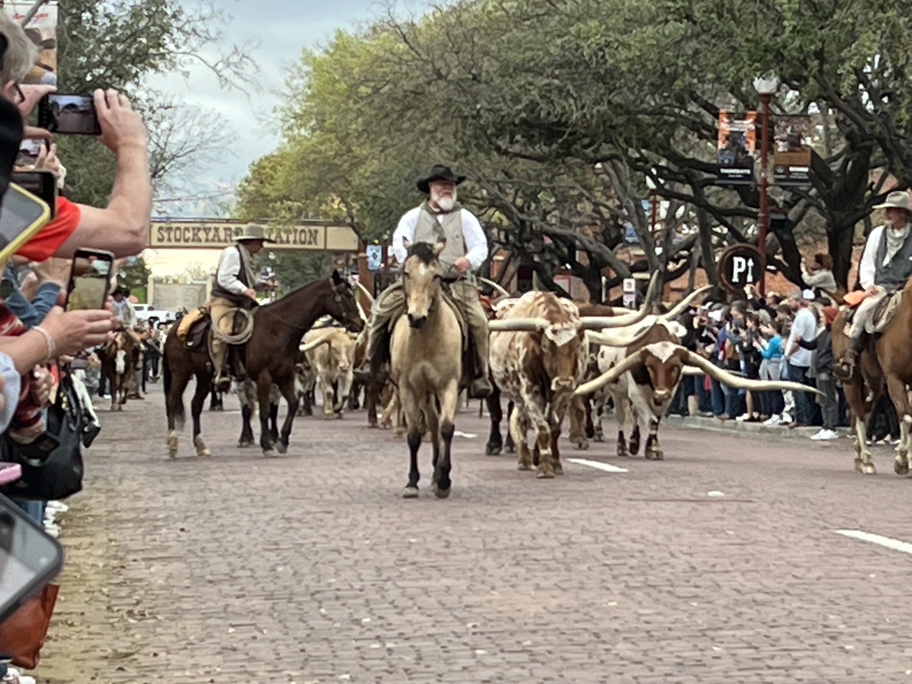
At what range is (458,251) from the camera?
17984 mm

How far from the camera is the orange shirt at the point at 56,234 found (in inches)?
205

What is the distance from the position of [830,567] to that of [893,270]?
886 centimetres

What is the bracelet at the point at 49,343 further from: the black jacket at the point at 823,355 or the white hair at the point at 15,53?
the black jacket at the point at 823,355

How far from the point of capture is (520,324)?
1962cm

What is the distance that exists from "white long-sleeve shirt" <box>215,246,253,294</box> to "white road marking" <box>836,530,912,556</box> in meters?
11.1

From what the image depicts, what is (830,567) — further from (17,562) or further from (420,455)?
(420,455)

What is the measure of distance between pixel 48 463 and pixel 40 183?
1.80 m

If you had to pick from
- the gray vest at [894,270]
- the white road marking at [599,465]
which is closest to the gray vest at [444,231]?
the white road marking at [599,465]

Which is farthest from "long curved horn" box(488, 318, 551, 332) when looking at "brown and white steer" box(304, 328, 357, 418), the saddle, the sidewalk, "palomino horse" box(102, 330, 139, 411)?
"palomino horse" box(102, 330, 139, 411)

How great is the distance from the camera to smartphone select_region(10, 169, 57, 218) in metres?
4.65

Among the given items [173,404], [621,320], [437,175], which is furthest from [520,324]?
[173,404]

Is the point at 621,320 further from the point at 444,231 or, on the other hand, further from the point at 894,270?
the point at 444,231

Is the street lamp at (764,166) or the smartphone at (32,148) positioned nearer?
the smartphone at (32,148)

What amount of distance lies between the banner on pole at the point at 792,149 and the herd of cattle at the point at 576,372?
10.8 meters
